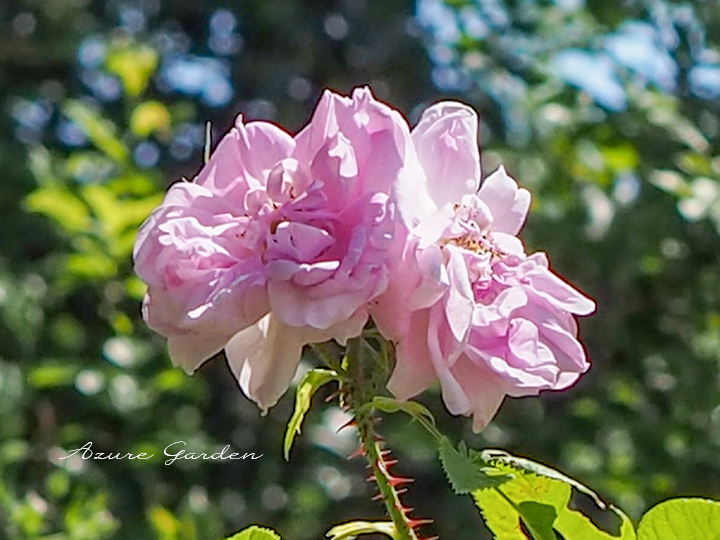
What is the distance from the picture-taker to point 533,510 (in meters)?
0.73

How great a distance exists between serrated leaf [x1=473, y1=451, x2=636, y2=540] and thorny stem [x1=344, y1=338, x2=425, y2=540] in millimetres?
47

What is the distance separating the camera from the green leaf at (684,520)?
70cm

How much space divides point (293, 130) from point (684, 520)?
1.77 metres

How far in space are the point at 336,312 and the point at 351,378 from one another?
0.06 m

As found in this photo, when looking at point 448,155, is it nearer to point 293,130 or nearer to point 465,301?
point 465,301

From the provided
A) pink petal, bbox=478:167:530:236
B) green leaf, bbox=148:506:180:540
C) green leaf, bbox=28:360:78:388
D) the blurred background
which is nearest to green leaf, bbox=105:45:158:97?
the blurred background

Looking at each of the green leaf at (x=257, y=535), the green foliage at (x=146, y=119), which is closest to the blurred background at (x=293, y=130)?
the green foliage at (x=146, y=119)

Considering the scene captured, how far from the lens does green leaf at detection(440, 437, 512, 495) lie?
65cm

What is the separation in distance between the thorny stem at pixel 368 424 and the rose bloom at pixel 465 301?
0.10ft

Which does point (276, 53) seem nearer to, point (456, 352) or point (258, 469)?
point (258, 469)

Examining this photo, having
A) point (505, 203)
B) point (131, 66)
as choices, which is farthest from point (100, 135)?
point (505, 203)

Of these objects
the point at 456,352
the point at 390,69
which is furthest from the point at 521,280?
the point at 390,69

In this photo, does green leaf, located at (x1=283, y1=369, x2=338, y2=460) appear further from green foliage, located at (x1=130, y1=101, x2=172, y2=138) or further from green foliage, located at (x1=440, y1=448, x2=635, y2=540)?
green foliage, located at (x1=130, y1=101, x2=172, y2=138)

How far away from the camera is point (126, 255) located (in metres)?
1.89
